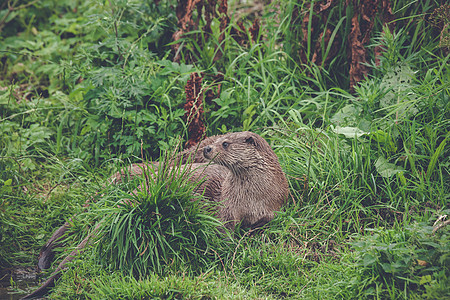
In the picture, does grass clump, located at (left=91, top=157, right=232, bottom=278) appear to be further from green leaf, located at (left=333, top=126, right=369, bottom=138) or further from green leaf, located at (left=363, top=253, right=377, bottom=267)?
green leaf, located at (left=333, top=126, right=369, bottom=138)

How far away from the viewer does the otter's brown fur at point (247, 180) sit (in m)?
3.78

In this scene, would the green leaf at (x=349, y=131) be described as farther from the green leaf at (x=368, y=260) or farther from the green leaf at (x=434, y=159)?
the green leaf at (x=368, y=260)

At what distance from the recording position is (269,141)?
481 centimetres

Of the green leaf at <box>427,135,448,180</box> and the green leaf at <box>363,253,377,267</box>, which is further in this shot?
the green leaf at <box>427,135,448,180</box>

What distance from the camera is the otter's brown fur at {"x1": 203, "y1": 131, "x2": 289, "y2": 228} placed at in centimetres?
378

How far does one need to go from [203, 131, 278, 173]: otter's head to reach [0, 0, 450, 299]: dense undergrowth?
0.31 metres

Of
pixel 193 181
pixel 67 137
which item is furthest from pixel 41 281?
pixel 67 137

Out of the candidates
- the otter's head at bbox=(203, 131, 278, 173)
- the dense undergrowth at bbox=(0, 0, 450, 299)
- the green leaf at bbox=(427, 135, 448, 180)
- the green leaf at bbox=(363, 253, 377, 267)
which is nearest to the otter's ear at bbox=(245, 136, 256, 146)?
the otter's head at bbox=(203, 131, 278, 173)

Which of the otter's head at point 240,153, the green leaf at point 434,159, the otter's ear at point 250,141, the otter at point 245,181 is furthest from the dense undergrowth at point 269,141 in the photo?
the otter's ear at point 250,141

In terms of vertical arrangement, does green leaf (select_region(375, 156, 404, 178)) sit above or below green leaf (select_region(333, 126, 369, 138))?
below

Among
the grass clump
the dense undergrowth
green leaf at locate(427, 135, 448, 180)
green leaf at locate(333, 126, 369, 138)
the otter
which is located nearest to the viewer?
the dense undergrowth

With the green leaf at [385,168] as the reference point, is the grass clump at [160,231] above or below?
below

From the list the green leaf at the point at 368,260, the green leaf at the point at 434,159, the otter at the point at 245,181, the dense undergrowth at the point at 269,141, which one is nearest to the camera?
the green leaf at the point at 368,260

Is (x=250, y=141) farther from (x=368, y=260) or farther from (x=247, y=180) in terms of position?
(x=368, y=260)
